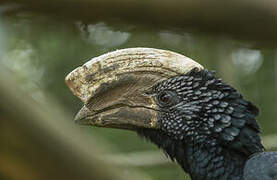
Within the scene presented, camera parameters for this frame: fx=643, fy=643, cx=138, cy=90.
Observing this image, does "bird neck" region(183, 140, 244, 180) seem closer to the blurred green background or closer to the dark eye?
the dark eye

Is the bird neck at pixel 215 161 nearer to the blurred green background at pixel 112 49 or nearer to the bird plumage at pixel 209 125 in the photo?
the bird plumage at pixel 209 125

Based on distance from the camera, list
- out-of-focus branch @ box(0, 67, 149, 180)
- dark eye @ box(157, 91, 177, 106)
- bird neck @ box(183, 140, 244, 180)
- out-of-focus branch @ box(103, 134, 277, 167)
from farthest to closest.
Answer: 1. out-of-focus branch @ box(103, 134, 277, 167)
2. out-of-focus branch @ box(0, 67, 149, 180)
3. dark eye @ box(157, 91, 177, 106)
4. bird neck @ box(183, 140, 244, 180)

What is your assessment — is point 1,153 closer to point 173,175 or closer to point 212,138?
point 212,138

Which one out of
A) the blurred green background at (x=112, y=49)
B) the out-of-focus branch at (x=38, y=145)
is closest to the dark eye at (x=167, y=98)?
the out-of-focus branch at (x=38, y=145)

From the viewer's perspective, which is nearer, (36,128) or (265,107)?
(36,128)

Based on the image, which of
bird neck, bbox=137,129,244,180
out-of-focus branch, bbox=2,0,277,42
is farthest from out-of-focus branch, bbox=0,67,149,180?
bird neck, bbox=137,129,244,180

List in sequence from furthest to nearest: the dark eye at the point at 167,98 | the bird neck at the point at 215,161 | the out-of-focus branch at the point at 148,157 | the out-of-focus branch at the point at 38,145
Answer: the out-of-focus branch at the point at 148,157 → the out-of-focus branch at the point at 38,145 → the dark eye at the point at 167,98 → the bird neck at the point at 215,161

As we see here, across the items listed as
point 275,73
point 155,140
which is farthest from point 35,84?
point 155,140

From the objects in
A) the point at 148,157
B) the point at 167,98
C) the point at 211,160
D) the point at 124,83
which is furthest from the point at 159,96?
the point at 148,157
